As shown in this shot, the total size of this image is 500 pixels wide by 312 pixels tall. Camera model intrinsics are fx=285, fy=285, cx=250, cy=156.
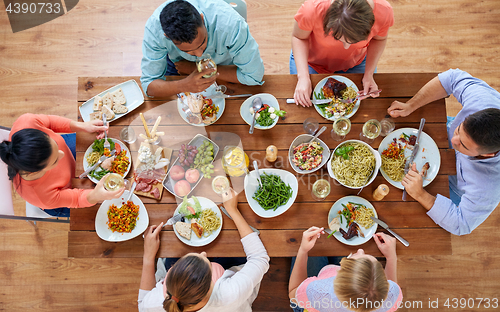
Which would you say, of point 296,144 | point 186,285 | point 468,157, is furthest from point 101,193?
point 468,157

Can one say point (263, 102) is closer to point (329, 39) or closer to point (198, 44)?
point (198, 44)

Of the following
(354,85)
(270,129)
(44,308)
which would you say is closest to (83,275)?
(44,308)

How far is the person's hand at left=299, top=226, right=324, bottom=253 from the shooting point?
1.88 m

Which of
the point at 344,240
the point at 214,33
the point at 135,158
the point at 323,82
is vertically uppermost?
the point at 214,33

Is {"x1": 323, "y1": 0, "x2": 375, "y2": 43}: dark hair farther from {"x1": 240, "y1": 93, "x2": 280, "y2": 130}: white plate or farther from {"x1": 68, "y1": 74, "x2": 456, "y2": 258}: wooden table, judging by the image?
{"x1": 240, "y1": 93, "x2": 280, "y2": 130}: white plate

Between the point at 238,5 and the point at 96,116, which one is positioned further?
the point at 238,5

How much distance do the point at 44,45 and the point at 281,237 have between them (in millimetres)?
3661

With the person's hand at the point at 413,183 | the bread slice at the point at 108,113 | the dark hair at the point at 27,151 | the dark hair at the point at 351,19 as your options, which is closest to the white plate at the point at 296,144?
the person's hand at the point at 413,183

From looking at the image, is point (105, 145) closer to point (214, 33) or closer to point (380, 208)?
point (214, 33)

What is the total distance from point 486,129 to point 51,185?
2872 mm

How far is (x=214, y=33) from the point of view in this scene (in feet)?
6.38

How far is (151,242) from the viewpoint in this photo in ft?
6.32

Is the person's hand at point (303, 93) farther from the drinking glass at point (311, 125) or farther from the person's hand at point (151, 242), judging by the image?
the person's hand at point (151, 242)

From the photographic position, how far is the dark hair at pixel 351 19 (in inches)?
69.7
